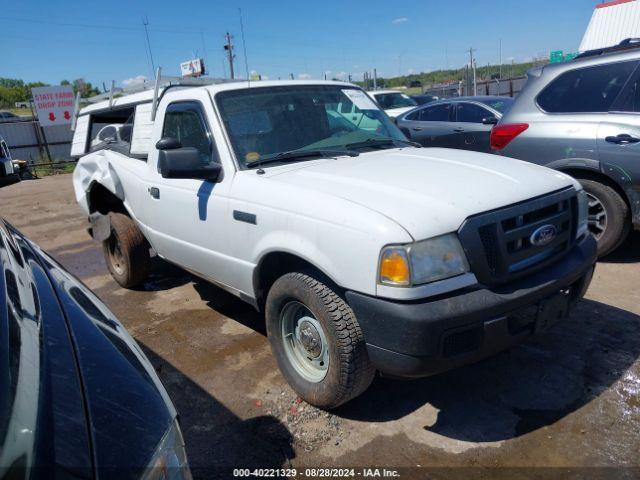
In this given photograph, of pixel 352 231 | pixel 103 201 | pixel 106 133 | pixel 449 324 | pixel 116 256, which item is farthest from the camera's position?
pixel 106 133

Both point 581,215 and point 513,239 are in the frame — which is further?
point 581,215

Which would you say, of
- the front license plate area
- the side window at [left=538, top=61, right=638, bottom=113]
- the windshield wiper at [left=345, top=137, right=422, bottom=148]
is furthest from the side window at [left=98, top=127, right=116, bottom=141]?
the front license plate area

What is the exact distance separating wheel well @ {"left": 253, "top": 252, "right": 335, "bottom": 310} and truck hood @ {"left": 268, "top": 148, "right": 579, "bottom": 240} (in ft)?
1.40

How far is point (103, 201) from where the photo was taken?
546cm

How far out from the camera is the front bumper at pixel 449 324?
7.43 ft

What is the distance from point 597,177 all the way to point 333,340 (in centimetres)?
349

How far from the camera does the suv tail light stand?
16.6 feet

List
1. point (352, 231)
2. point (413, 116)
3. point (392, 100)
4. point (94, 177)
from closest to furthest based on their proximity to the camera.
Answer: point (352, 231) → point (94, 177) → point (413, 116) → point (392, 100)

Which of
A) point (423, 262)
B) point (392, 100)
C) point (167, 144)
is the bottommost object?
point (423, 262)

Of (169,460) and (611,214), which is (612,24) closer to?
(611,214)

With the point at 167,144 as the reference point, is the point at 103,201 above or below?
below

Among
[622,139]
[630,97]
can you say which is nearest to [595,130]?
[622,139]

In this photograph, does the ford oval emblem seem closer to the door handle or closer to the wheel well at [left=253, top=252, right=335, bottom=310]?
the wheel well at [left=253, top=252, right=335, bottom=310]

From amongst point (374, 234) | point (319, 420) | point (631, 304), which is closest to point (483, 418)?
point (319, 420)
